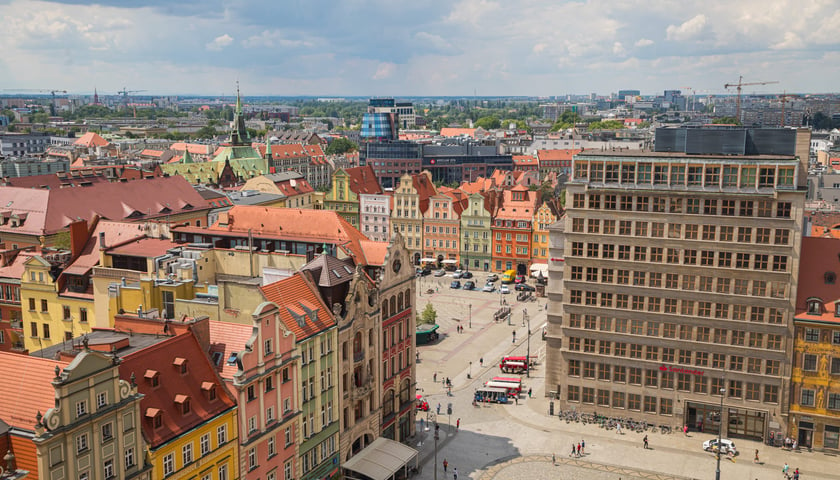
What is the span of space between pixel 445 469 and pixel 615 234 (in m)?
32.5

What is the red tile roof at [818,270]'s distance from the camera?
271 feet

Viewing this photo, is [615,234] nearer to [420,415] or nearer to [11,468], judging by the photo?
[420,415]

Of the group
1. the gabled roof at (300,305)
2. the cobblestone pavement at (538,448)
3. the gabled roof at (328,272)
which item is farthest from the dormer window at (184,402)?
the cobblestone pavement at (538,448)

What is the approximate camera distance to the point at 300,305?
66500 millimetres

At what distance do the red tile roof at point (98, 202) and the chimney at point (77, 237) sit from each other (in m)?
26.2

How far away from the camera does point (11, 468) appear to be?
43.0 metres

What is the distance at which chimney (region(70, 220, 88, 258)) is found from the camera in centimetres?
8369

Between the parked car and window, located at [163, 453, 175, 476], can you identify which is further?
the parked car

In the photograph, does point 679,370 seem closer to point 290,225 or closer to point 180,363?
point 290,225

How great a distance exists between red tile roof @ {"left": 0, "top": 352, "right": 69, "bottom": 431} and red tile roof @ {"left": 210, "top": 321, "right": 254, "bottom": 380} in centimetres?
1222

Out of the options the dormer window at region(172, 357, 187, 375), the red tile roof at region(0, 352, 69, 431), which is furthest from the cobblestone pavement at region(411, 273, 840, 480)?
the red tile roof at region(0, 352, 69, 431)

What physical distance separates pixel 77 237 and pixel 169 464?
4161cm

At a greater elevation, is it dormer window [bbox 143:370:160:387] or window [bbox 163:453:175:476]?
dormer window [bbox 143:370:160:387]

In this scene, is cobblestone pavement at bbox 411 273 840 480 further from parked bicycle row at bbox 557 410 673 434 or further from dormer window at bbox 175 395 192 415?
dormer window at bbox 175 395 192 415
